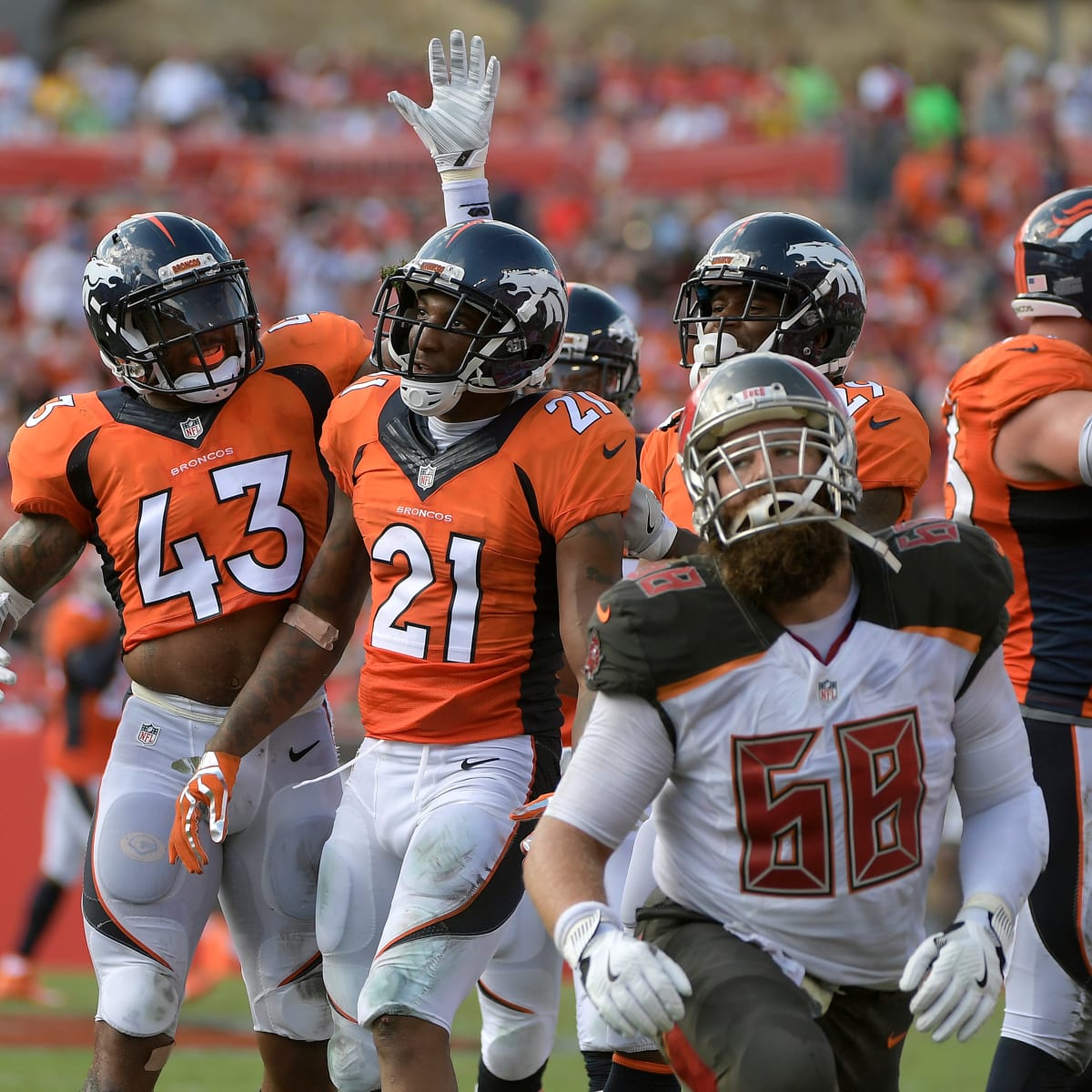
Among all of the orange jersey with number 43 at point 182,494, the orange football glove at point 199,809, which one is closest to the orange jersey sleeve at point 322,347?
the orange jersey with number 43 at point 182,494

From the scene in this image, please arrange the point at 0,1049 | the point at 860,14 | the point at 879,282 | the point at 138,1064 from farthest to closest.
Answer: the point at 860,14, the point at 879,282, the point at 0,1049, the point at 138,1064

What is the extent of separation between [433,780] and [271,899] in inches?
24.1

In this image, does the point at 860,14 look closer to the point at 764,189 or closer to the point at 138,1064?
the point at 764,189

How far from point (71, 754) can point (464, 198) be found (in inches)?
186

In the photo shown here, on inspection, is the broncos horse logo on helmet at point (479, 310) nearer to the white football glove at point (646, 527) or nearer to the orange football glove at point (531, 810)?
the white football glove at point (646, 527)

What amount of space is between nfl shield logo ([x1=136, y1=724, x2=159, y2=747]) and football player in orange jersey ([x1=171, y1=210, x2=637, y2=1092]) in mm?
220

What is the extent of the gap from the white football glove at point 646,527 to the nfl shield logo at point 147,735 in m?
1.17

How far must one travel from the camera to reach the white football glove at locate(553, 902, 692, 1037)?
2.67m

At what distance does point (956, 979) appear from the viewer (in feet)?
9.02

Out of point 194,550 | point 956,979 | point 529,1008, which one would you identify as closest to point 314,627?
point 194,550

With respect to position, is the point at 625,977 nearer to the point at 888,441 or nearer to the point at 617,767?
the point at 617,767

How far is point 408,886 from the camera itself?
369 centimetres

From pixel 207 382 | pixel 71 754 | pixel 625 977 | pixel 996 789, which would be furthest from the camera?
pixel 71 754

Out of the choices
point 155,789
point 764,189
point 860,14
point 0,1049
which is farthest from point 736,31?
point 155,789
